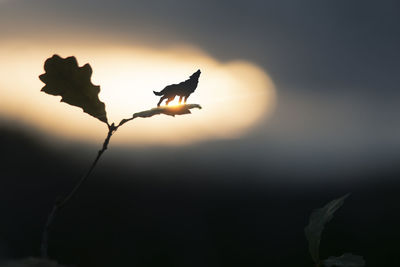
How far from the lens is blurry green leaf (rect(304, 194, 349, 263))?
3.80 ft

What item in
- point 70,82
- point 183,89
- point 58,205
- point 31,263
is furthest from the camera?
point 70,82

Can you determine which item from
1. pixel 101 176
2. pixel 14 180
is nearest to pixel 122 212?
pixel 101 176

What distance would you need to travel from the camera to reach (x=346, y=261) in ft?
3.79

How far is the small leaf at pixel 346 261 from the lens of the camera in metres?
1.12

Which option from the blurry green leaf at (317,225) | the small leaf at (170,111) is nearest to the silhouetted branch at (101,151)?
the small leaf at (170,111)

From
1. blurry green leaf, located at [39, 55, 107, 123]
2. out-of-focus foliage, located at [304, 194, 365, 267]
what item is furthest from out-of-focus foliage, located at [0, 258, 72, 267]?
out-of-focus foliage, located at [304, 194, 365, 267]

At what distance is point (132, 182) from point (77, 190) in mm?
23859

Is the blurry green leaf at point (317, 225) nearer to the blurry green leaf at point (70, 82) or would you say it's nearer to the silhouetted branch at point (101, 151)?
the silhouetted branch at point (101, 151)

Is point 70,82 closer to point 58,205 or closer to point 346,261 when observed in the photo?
point 58,205

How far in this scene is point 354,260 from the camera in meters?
1.15

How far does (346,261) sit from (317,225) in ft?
0.34

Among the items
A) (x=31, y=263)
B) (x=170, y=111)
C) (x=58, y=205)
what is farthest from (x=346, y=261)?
(x=31, y=263)

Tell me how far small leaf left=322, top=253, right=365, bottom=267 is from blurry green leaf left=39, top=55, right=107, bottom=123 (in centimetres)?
66

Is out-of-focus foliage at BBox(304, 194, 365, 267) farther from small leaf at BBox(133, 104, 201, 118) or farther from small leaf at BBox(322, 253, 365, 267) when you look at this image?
small leaf at BBox(133, 104, 201, 118)
